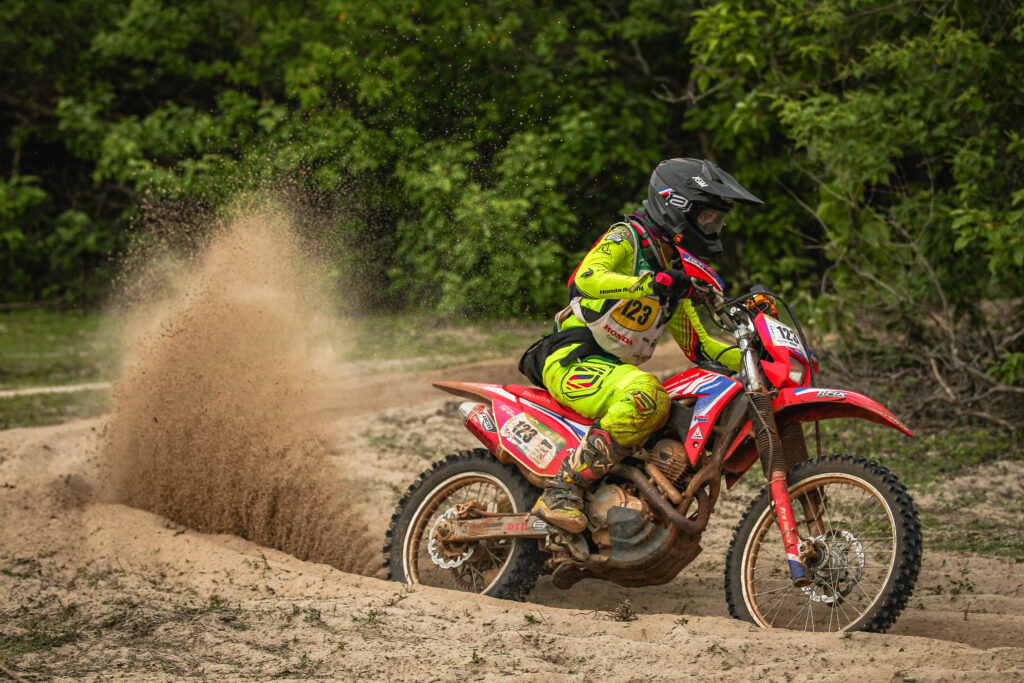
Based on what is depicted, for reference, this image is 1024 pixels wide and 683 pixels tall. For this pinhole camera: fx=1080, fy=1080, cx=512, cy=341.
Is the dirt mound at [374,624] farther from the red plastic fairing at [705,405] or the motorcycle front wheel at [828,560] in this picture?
the red plastic fairing at [705,405]

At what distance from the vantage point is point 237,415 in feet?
20.0

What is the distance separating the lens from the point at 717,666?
3666 mm

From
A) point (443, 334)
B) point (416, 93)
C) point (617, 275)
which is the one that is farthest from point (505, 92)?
point (617, 275)

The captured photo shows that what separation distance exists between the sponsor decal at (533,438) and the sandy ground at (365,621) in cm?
63

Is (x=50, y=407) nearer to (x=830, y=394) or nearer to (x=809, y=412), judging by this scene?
(x=809, y=412)

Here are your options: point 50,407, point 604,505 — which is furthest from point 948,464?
point 50,407

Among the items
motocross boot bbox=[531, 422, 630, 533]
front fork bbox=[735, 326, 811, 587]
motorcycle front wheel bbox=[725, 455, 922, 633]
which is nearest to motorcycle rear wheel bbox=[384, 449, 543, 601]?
motocross boot bbox=[531, 422, 630, 533]

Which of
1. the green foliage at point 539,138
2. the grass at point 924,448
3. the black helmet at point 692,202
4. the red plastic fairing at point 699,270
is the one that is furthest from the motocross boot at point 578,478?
the green foliage at point 539,138

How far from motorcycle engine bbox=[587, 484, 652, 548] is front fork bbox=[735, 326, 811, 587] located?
57cm

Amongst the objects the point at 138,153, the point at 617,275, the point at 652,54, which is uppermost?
the point at 652,54

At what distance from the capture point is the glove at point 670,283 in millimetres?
4121

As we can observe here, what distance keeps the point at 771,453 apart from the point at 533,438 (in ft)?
3.52

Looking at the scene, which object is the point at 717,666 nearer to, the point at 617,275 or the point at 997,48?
the point at 617,275

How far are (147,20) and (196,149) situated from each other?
252 cm
